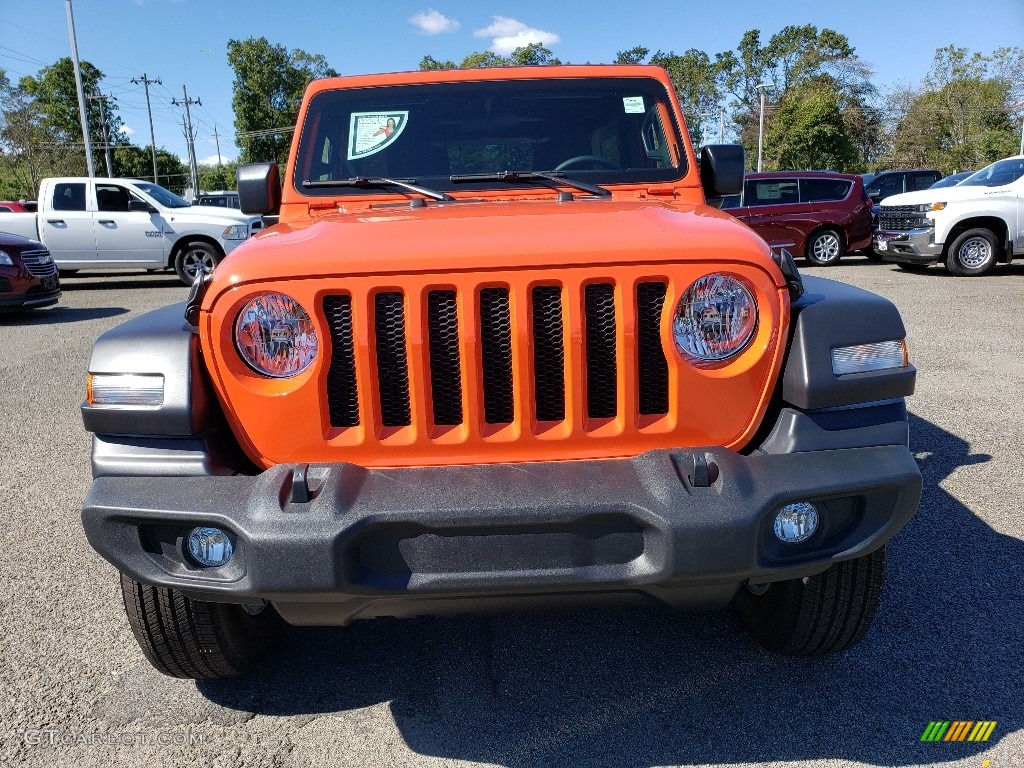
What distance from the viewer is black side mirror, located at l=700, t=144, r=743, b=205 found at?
10.8 feet

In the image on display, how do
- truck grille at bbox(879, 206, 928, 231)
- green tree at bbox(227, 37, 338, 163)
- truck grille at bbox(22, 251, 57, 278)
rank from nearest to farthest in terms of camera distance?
truck grille at bbox(22, 251, 57, 278) < truck grille at bbox(879, 206, 928, 231) < green tree at bbox(227, 37, 338, 163)

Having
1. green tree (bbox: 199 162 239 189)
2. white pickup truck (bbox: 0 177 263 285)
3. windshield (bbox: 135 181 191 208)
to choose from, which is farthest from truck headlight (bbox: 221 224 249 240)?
green tree (bbox: 199 162 239 189)

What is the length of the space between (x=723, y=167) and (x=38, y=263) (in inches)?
381

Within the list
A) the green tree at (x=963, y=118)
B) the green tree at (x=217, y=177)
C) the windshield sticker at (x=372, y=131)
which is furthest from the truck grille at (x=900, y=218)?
the green tree at (x=217, y=177)

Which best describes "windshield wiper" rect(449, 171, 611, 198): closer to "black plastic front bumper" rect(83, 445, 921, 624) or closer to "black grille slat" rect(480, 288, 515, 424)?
"black grille slat" rect(480, 288, 515, 424)

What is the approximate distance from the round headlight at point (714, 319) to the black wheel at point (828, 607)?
2.44ft

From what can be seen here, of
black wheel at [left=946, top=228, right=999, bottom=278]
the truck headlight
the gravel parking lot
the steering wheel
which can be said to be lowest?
the gravel parking lot

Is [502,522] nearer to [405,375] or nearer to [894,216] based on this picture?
[405,375]

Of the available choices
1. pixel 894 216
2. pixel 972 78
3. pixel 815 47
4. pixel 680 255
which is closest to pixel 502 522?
pixel 680 255

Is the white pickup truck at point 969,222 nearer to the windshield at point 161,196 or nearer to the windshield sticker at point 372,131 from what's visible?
the windshield sticker at point 372,131

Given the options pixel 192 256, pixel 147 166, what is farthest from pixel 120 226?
pixel 147 166

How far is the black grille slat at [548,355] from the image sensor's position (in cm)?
204

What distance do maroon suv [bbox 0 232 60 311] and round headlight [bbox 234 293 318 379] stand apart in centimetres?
945

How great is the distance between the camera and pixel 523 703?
2.49 metres
